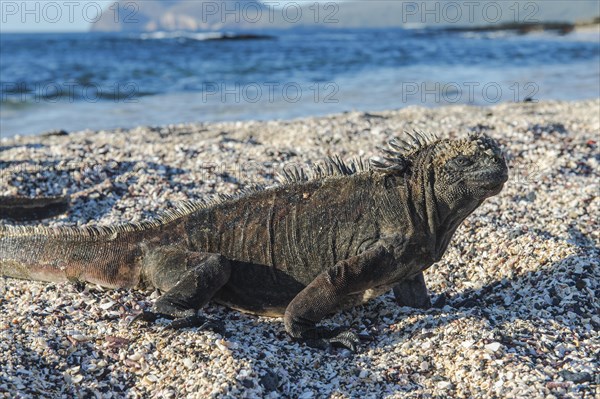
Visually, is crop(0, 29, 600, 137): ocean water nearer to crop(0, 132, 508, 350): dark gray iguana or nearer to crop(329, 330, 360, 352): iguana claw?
crop(0, 132, 508, 350): dark gray iguana

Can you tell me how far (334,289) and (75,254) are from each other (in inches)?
69.7

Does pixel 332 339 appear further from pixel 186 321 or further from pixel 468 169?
pixel 468 169

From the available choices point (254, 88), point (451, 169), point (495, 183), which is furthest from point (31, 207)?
point (254, 88)

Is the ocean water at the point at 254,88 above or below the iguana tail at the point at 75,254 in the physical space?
above

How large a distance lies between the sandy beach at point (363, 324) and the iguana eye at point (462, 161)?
90cm

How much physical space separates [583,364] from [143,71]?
22333 millimetres

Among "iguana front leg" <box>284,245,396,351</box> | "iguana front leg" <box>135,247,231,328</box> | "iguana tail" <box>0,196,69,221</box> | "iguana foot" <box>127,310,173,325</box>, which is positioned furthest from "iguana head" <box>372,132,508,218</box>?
"iguana tail" <box>0,196,69,221</box>

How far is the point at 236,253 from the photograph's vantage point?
441 cm

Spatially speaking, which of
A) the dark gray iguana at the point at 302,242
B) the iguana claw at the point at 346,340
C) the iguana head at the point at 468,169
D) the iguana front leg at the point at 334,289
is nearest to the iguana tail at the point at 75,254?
the dark gray iguana at the point at 302,242

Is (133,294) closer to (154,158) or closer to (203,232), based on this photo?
(203,232)

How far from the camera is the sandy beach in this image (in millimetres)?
3486

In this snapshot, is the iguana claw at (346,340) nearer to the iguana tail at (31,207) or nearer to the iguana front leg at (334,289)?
the iguana front leg at (334,289)

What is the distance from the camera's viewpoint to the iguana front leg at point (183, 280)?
411 cm

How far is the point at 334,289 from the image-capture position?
13.4 feet
